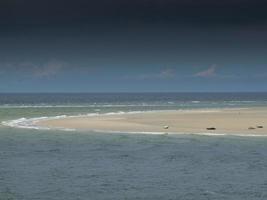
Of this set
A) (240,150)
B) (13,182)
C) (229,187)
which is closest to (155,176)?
(229,187)

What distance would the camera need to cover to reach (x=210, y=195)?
74.4 feet

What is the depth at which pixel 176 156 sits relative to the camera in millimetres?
32781

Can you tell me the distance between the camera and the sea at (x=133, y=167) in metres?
23.2

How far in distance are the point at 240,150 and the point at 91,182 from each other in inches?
482

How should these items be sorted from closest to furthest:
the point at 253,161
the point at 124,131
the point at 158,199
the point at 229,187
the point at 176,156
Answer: the point at 158,199
the point at 229,187
the point at 253,161
the point at 176,156
the point at 124,131

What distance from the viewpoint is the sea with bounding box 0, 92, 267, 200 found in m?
23.2

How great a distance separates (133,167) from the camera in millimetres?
29125

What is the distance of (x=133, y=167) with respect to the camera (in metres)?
29.1

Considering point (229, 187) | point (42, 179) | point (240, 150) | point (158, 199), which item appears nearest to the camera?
point (158, 199)

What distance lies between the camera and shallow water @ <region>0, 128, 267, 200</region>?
23234mm

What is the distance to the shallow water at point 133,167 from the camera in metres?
23.2

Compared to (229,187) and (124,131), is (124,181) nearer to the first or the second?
(229,187)

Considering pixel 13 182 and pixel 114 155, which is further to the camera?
pixel 114 155

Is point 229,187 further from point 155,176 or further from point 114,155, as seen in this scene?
point 114,155
